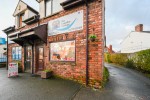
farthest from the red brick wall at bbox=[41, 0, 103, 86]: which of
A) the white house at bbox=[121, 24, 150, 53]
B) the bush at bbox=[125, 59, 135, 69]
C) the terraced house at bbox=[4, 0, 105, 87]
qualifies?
the white house at bbox=[121, 24, 150, 53]

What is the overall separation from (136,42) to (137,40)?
52 cm

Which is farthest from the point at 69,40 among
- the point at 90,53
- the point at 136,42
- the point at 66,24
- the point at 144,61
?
the point at 136,42

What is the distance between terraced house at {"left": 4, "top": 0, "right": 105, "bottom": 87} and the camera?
608 centimetres

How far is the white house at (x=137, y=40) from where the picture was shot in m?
22.5

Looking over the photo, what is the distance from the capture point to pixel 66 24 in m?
7.38

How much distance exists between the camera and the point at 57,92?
5.21 m

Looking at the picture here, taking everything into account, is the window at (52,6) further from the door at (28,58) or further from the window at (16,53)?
the window at (16,53)

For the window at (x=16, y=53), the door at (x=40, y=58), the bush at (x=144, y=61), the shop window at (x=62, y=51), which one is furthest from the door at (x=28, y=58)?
the bush at (x=144, y=61)

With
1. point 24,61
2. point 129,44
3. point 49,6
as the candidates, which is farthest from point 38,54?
point 129,44

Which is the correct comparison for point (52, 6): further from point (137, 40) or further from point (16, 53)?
point (137, 40)

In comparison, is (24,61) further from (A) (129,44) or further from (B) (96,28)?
(A) (129,44)

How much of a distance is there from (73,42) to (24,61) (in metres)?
6.25

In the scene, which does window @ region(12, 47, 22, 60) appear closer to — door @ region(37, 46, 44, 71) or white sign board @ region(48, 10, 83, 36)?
door @ region(37, 46, 44, 71)

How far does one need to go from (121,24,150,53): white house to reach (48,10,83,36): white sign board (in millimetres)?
20525
